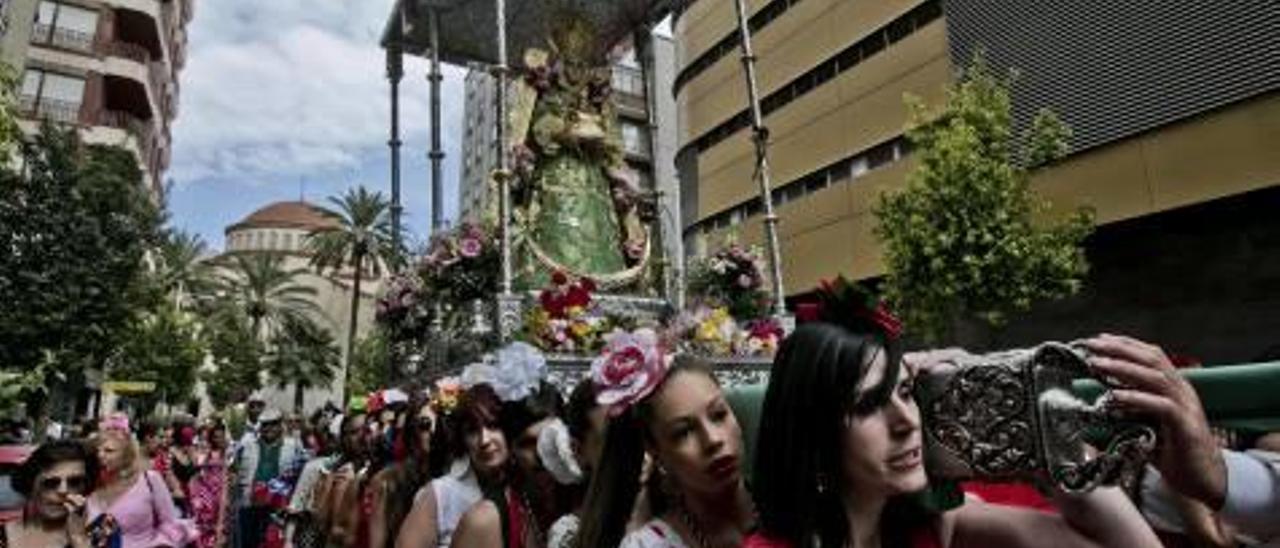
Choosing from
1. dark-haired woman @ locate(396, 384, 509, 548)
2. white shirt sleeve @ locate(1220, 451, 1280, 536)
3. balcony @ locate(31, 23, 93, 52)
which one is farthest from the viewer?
balcony @ locate(31, 23, 93, 52)

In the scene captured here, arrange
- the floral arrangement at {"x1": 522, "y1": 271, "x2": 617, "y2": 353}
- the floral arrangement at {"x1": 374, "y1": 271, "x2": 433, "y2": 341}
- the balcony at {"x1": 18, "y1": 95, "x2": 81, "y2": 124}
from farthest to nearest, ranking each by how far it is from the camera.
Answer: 1. the balcony at {"x1": 18, "y1": 95, "x2": 81, "y2": 124}
2. the floral arrangement at {"x1": 374, "y1": 271, "x2": 433, "y2": 341}
3. the floral arrangement at {"x1": 522, "y1": 271, "x2": 617, "y2": 353}

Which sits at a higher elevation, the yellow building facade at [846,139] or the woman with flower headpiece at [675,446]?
the yellow building facade at [846,139]

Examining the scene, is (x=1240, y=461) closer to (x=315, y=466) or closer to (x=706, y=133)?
(x=315, y=466)

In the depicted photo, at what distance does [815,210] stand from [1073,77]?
9793 millimetres

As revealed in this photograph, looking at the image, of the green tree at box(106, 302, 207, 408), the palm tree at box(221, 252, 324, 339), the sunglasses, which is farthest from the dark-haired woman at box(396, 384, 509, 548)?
the palm tree at box(221, 252, 324, 339)

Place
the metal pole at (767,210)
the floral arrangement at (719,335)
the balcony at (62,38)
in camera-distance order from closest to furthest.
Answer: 1. the floral arrangement at (719,335)
2. the metal pole at (767,210)
3. the balcony at (62,38)

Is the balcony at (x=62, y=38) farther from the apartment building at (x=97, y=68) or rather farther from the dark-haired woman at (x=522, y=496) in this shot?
the dark-haired woman at (x=522, y=496)

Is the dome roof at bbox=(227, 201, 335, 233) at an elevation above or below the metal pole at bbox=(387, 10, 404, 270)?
above

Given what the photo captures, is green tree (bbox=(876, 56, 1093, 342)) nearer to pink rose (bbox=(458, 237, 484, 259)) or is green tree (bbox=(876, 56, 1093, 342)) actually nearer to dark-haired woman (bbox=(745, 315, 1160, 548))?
pink rose (bbox=(458, 237, 484, 259))

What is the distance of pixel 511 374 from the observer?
13.4ft

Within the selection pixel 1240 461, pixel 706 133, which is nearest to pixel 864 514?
pixel 1240 461

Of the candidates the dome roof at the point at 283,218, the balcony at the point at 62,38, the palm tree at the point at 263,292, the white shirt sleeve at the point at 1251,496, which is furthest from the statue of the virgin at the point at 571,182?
the dome roof at the point at 283,218

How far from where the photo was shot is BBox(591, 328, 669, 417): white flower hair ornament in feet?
8.05

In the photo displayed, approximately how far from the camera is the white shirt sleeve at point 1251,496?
132cm
